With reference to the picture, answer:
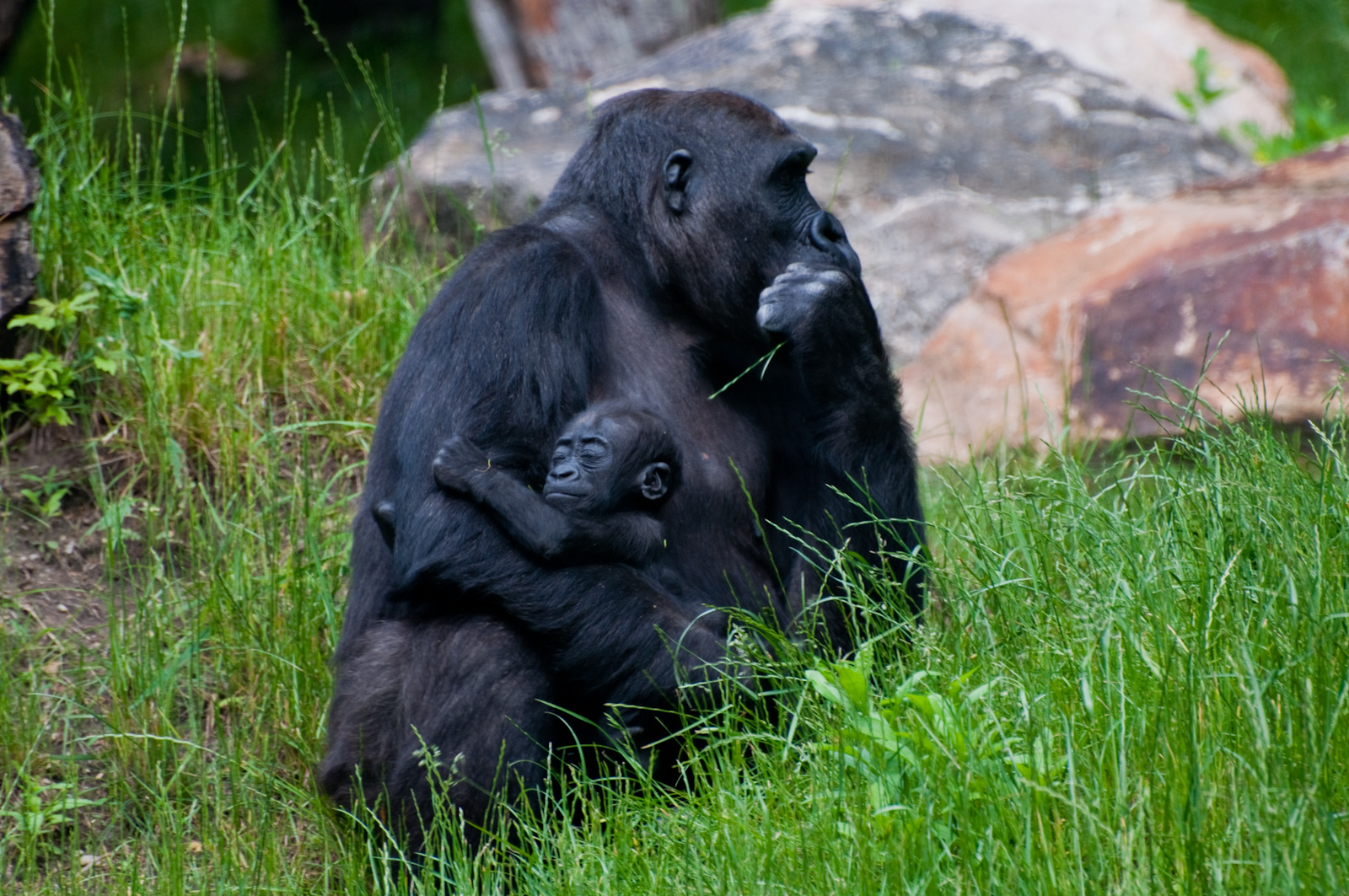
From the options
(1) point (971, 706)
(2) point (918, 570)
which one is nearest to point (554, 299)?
(2) point (918, 570)

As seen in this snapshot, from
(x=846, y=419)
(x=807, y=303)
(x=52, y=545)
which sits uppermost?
(x=807, y=303)

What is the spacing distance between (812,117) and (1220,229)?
75.7 inches

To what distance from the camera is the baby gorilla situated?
2.64 m

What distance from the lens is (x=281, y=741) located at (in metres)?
3.40

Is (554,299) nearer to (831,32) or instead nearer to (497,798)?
(497,798)

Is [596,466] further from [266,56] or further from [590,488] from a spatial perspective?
[266,56]

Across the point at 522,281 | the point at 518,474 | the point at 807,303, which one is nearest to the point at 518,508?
the point at 518,474

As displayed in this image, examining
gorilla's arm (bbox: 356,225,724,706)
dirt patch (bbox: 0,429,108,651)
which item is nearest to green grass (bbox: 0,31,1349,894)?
dirt patch (bbox: 0,429,108,651)

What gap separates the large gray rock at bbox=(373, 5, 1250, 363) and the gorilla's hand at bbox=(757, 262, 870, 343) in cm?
246

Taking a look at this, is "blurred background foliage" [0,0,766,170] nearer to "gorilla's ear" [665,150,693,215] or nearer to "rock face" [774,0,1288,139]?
"rock face" [774,0,1288,139]

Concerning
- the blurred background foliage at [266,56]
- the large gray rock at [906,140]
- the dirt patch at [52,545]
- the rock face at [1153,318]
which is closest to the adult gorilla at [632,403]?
the dirt patch at [52,545]

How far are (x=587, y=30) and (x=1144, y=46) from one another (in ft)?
10.3

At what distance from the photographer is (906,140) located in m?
6.16

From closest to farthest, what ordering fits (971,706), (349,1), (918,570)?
1. (971,706)
2. (918,570)
3. (349,1)
